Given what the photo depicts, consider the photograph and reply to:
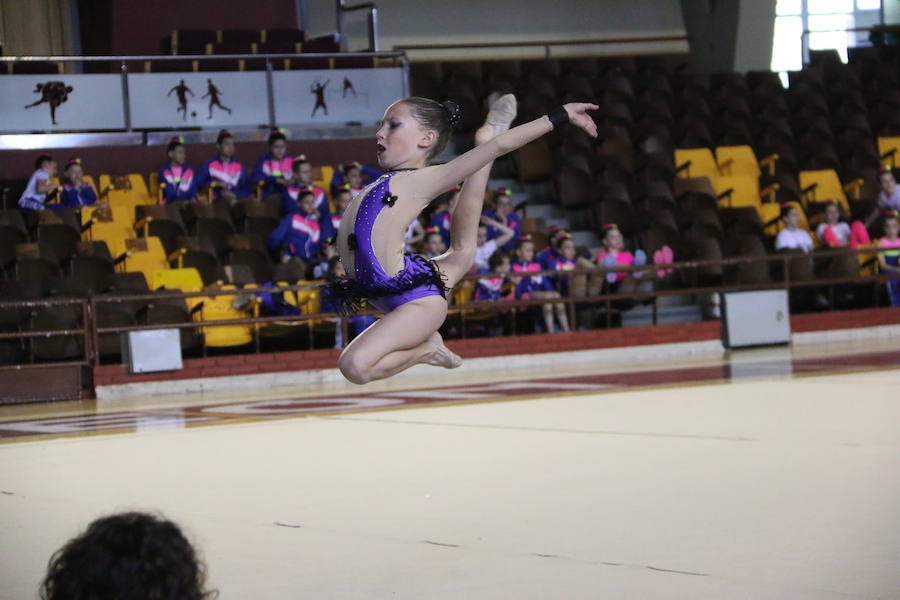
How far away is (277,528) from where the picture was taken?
187 inches

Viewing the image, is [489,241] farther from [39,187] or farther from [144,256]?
[39,187]

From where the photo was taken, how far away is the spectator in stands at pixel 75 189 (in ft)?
43.2

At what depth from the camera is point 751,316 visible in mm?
13750

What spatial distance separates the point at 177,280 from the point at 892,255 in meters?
8.02

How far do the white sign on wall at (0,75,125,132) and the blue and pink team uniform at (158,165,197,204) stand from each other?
1.31 meters

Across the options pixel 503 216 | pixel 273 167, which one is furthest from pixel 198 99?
pixel 503 216

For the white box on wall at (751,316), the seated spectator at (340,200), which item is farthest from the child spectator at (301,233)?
the white box on wall at (751,316)

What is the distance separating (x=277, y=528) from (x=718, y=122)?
1413 cm

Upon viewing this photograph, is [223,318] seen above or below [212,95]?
below

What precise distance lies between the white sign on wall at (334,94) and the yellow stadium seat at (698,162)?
12.1ft

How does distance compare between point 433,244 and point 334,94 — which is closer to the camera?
point 433,244

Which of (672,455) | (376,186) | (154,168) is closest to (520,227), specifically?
(154,168)

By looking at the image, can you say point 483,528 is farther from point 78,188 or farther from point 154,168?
point 154,168

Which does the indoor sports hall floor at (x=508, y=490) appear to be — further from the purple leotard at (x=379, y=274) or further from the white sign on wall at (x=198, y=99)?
the white sign on wall at (x=198, y=99)
